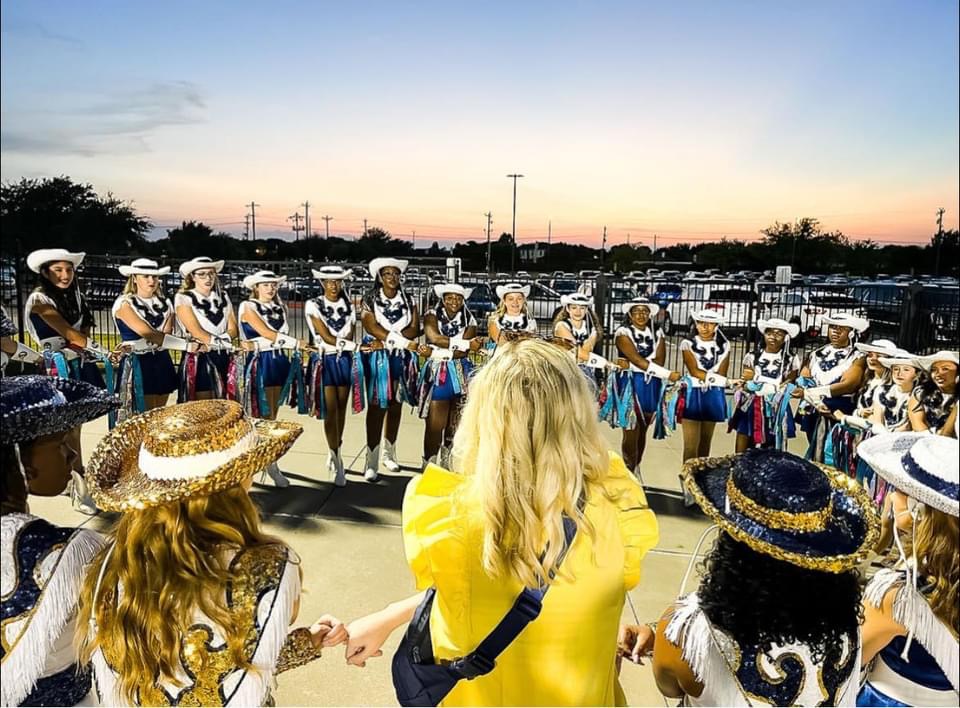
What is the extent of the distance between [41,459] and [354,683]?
5.56ft

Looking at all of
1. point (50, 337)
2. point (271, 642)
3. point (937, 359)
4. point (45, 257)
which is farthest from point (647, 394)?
point (45, 257)

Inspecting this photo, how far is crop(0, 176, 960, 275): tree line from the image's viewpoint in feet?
78.6

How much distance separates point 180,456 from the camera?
1347mm

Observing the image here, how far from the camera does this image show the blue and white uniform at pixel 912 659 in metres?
1.41

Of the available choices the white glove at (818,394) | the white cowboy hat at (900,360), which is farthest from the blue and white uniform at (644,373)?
the white cowboy hat at (900,360)

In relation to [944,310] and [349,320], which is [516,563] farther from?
[944,310]

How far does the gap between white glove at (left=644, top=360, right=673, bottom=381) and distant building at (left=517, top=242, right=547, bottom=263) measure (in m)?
35.2

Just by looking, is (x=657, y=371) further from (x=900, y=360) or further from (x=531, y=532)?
(x=531, y=532)

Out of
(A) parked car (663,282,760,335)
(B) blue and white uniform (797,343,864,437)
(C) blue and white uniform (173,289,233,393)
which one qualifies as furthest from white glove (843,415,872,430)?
(A) parked car (663,282,760,335)

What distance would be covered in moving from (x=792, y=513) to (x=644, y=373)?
12.7 feet

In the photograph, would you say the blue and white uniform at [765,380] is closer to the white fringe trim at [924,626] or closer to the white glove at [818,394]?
the white glove at [818,394]

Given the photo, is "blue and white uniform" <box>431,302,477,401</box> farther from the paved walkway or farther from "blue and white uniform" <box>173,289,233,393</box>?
"blue and white uniform" <box>173,289,233,393</box>

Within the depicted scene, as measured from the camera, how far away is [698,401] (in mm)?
4840

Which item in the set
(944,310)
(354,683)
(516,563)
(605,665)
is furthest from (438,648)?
(944,310)
